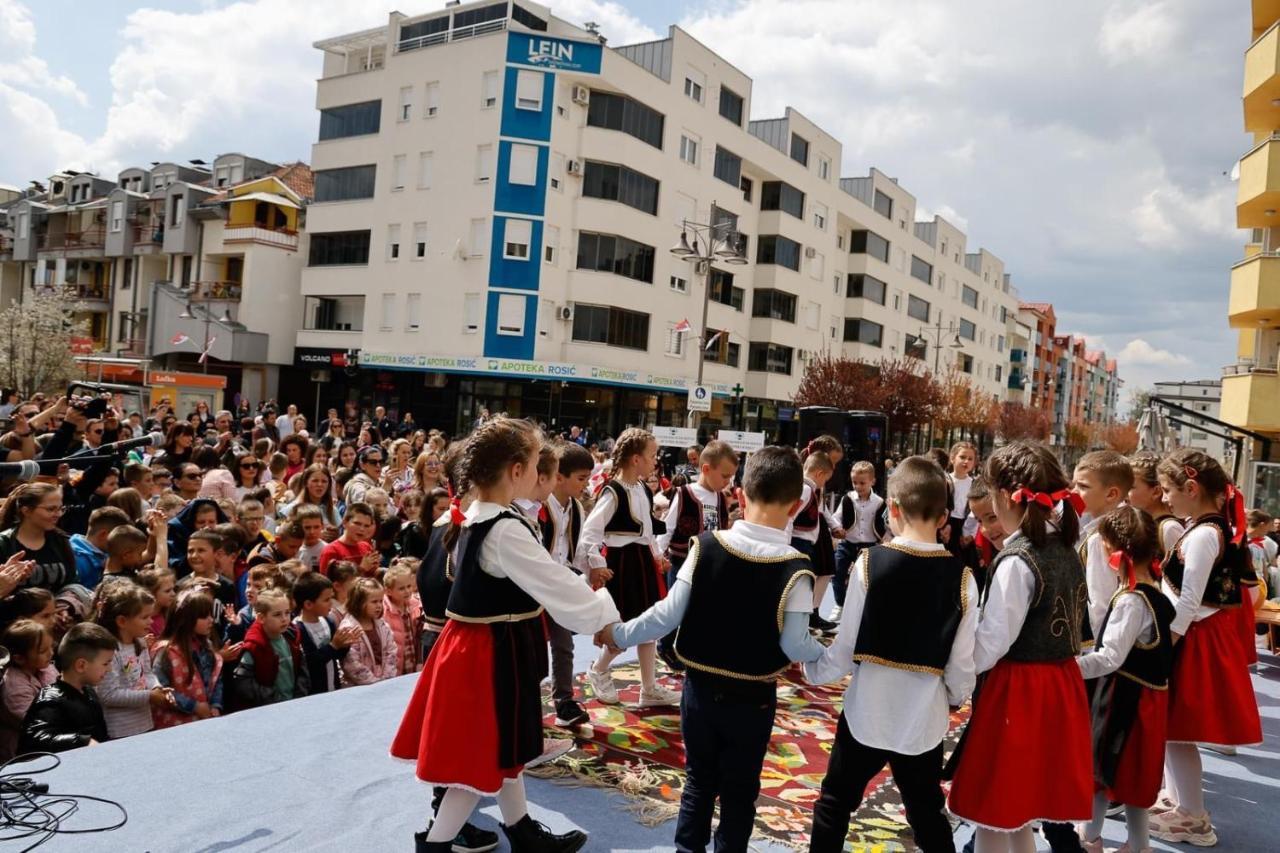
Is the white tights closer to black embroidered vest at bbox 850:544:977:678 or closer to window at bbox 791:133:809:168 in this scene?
black embroidered vest at bbox 850:544:977:678

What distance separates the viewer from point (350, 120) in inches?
1331

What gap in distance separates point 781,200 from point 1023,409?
3571 centimetres

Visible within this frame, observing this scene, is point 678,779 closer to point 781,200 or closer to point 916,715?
point 916,715

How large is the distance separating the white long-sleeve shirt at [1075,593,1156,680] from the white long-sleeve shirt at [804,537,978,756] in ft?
2.38

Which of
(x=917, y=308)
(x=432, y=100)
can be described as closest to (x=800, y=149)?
(x=917, y=308)

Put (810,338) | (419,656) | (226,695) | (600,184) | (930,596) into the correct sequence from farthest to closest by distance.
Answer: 1. (810,338)
2. (600,184)
3. (419,656)
4. (226,695)
5. (930,596)

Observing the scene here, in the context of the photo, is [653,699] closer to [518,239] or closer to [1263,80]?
[1263,80]

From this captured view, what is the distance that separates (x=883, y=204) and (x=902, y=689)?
160 ft

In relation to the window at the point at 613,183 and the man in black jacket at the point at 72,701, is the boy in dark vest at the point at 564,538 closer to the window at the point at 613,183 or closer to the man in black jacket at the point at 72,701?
the man in black jacket at the point at 72,701

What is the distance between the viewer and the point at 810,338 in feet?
139

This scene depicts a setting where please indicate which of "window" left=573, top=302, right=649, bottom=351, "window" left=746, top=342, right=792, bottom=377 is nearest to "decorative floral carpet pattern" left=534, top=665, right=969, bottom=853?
"window" left=573, top=302, right=649, bottom=351

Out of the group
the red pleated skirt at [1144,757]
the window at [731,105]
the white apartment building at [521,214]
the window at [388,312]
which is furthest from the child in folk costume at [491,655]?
the window at [731,105]

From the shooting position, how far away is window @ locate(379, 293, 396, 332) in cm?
3241

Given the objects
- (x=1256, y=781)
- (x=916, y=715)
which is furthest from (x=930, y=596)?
(x=1256, y=781)
